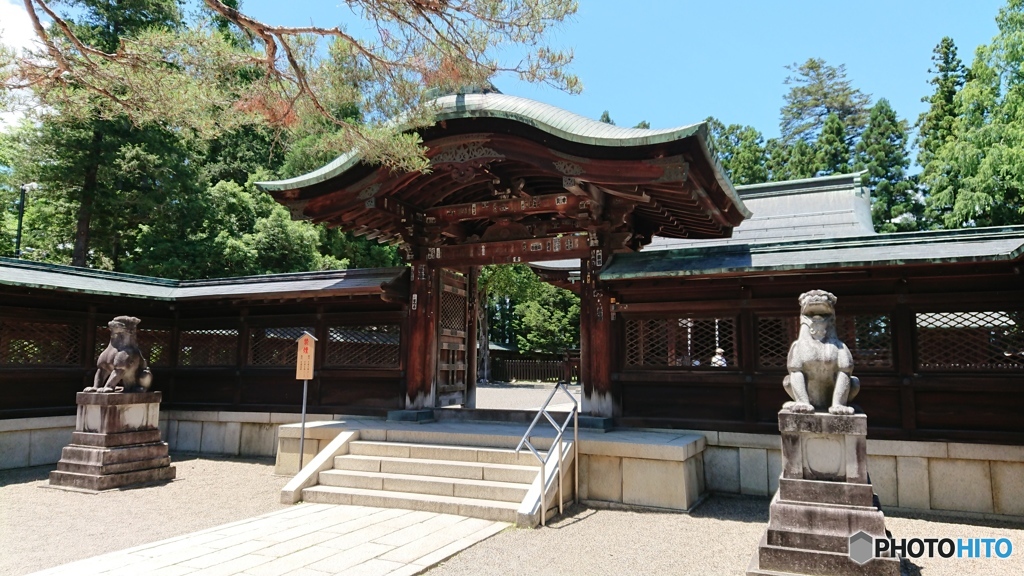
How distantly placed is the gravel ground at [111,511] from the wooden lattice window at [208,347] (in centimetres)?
231

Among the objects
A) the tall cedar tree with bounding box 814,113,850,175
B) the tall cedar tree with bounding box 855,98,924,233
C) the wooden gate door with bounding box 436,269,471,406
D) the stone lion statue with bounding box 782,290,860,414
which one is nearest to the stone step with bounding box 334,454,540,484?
the wooden gate door with bounding box 436,269,471,406

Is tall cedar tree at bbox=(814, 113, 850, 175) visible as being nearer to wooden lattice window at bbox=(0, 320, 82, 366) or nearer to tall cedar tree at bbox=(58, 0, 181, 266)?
tall cedar tree at bbox=(58, 0, 181, 266)

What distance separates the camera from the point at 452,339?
410 inches

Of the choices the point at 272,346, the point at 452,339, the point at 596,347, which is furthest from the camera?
the point at 272,346

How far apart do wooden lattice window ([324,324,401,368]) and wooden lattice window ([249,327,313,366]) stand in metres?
0.81

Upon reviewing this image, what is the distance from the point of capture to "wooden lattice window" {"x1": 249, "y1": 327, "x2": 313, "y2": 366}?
35.7 feet

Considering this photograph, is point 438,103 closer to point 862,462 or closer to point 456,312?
point 456,312

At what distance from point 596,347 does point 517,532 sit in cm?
318

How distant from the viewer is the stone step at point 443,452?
23.8 feet

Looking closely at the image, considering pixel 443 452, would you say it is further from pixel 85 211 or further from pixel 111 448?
pixel 85 211

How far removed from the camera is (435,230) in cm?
981

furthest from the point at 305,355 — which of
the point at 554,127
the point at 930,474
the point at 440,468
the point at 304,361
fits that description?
the point at 930,474

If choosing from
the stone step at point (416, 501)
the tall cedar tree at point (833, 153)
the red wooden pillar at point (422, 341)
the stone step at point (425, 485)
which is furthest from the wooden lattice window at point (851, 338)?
the tall cedar tree at point (833, 153)

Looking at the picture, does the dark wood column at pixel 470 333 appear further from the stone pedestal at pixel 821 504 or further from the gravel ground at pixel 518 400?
the stone pedestal at pixel 821 504
